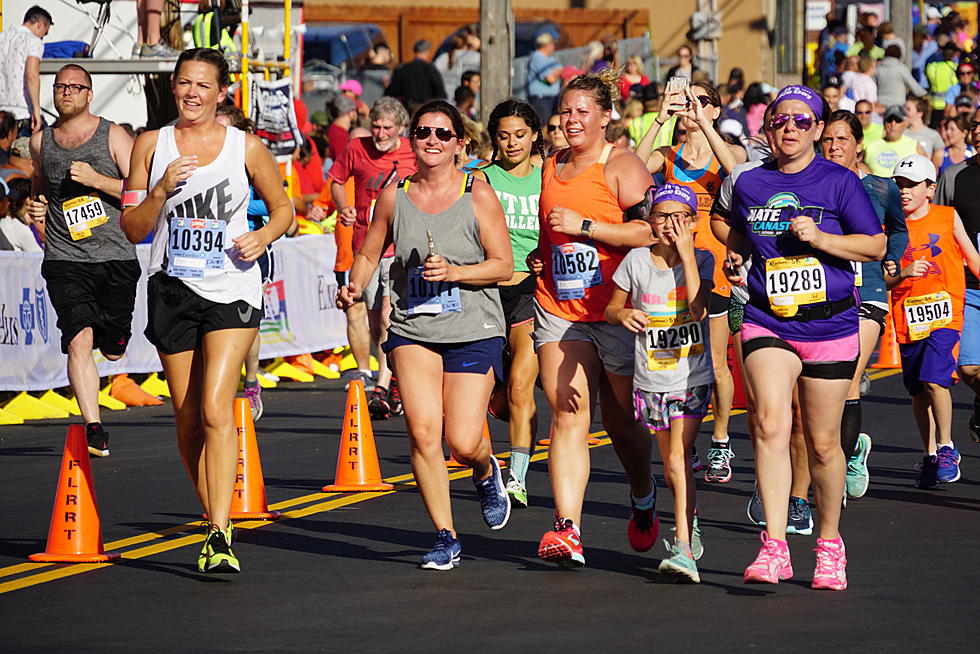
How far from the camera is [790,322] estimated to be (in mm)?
7820

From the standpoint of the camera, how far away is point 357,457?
1105cm

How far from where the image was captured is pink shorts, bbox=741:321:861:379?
781 cm

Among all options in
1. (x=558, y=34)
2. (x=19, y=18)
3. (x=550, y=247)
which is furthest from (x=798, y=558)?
(x=558, y=34)

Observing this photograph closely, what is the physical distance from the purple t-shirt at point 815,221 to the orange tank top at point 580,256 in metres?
0.80

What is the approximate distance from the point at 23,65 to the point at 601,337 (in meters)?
11.6

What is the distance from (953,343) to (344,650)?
558 centimetres

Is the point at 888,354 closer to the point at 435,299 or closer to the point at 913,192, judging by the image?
the point at 913,192

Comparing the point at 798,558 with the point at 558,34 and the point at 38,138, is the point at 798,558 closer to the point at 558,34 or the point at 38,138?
the point at 38,138

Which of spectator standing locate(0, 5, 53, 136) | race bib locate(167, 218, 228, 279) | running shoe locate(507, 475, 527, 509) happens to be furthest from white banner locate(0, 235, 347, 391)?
race bib locate(167, 218, 228, 279)

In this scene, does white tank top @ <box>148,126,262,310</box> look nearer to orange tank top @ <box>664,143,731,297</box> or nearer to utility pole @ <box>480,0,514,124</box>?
orange tank top @ <box>664,143,731,297</box>

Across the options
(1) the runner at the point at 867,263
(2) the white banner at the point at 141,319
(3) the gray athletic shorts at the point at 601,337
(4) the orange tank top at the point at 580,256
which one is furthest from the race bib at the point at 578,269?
(2) the white banner at the point at 141,319

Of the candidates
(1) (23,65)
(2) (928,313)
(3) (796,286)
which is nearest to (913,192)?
(2) (928,313)

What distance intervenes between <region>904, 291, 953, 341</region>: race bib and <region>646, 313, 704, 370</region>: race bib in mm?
3498

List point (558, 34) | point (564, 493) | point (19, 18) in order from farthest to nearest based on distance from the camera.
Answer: point (558, 34), point (19, 18), point (564, 493)
